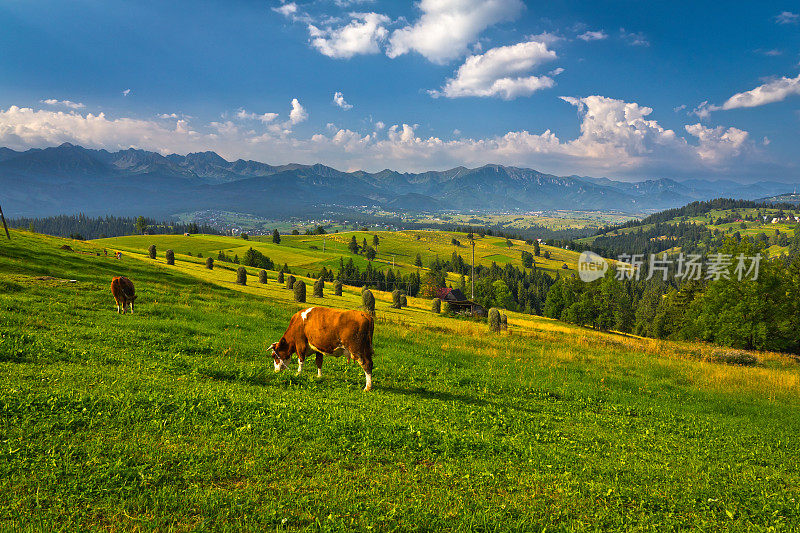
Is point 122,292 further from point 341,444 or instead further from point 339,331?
point 341,444

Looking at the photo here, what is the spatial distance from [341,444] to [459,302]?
94909 millimetres

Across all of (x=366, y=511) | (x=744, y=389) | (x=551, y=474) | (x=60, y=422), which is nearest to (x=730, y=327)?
(x=744, y=389)

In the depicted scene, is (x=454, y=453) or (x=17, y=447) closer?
(x=17, y=447)

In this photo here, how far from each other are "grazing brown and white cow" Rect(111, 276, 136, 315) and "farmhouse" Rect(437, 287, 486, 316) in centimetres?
7495

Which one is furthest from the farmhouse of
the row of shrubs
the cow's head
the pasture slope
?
the cow's head

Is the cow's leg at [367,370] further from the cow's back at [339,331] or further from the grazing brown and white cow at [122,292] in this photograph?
the grazing brown and white cow at [122,292]

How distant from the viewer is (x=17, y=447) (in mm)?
6363

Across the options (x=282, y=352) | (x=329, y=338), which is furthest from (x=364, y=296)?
(x=329, y=338)

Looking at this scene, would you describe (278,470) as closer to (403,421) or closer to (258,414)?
(258,414)

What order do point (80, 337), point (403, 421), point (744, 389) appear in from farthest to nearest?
point (744, 389), point (80, 337), point (403, 421)

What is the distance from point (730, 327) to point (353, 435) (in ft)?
216

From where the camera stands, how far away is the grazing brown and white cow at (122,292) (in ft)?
65.9

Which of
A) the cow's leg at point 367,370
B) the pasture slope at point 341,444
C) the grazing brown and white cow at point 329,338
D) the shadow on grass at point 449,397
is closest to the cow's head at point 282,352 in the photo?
the grazing brown and white cow at point 329,338

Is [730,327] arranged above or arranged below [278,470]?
below
